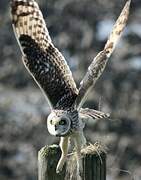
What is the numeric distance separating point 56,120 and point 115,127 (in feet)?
41.4

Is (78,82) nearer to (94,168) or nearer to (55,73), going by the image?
(55,73)

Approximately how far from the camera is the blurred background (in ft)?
55.2

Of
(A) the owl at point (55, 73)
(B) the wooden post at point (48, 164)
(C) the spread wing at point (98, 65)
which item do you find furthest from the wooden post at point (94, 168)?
(C) the spread wing at point (98, 65)

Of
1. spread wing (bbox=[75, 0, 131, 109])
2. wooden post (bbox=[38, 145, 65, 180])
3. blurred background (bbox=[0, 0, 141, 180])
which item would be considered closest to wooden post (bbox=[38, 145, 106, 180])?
wooden post (bbox=[38, 145, 65, 180])

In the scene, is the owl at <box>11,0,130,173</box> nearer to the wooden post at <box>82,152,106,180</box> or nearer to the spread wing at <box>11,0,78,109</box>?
the spread wing at <box>11,0,78,109</box>

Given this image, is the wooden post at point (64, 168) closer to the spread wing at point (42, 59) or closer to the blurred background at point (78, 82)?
the spread wing at point (42, 59)

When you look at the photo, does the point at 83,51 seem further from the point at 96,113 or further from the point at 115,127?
the point at 96,113

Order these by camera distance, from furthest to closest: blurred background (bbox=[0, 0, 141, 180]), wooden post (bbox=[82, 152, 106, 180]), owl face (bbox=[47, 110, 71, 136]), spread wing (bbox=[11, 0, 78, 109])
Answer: blurred background (bbox=[0, 0, 141, 180])
spread wing (bbox=[11, 0, 78, 109])
owl face (bbox=[47, 110, 71, 136])
wooden post (bbox=[82, 152, 106, 180])

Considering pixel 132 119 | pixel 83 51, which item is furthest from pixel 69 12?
pixel 132 119

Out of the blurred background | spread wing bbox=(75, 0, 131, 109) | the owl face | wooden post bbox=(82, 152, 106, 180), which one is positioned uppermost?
spread wing bbox=(75, 0, 131, 109)

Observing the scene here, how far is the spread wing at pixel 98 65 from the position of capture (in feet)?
15.0

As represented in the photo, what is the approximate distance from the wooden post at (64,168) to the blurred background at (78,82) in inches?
433

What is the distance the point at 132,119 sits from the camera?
1736cm

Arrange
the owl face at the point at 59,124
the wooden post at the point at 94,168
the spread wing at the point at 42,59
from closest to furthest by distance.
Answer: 1. the wooden post at the point at 94,168
2. the owl face at the point at 59,124
3. the spread wing at the point at 42,59
